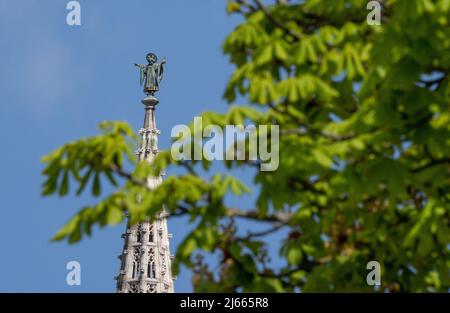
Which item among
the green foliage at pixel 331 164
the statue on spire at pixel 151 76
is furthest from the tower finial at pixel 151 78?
the green foliage at pixel 331 164

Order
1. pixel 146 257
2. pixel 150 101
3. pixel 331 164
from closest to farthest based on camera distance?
pixel 331 164
pixel 146 257
pixel 150 101

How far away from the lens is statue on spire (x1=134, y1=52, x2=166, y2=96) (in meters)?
74.3

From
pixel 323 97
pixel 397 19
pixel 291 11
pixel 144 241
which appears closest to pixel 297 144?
pixel 323 97

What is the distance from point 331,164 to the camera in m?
17.1

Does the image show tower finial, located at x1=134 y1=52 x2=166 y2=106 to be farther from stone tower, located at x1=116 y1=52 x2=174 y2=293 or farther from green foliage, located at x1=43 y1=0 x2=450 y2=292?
green foliage, located at x1=43 y1=0 x2=450 y2=292

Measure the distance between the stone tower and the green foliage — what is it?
48.1 m

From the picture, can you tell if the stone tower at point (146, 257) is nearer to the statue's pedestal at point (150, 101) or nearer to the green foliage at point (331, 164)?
the statue's pedestal at point (150, 101)

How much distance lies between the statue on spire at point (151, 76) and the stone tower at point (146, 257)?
4.08 m

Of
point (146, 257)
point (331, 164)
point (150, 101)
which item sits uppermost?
point (150, 101)

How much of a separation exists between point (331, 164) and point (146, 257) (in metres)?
52.0

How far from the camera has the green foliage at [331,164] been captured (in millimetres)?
16578

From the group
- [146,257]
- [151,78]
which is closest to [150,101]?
[151,78]

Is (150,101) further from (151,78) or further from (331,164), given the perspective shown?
(331,164)

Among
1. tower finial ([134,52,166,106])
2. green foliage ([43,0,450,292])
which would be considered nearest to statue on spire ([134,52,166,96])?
tower finial ([134,52,166,106])
